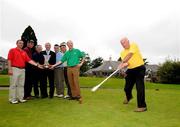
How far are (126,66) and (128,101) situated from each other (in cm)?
175

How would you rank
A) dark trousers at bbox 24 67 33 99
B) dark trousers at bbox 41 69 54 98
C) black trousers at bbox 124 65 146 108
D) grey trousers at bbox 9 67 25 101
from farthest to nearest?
dark trousers at bbox 41 69 54 98 < dark trousers at bbox 24 67 33 99 < grey trousers at bbox 9 67 25 101 < black trousers at bbox 124 65 146 108

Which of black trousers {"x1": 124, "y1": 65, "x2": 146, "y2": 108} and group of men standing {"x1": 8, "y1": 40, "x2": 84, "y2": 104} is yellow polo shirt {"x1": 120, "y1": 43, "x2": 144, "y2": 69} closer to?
black trousers {"x1": 124, "y1": 65, "x2": 146, "y2": 108}

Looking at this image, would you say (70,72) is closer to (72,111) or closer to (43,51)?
(43,51)

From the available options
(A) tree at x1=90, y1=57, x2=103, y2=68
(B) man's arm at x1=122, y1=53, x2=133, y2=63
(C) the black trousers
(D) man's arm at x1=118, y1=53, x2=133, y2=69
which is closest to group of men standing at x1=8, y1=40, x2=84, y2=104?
(C) the black trousers

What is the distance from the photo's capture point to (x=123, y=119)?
872 cm

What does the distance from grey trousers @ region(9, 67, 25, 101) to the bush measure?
4015cm

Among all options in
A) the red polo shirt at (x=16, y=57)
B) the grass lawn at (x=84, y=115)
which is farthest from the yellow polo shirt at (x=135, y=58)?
the red polo shirt at (x=16, y=57)

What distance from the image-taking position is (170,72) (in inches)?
1975

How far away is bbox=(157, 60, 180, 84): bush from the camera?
50.0m

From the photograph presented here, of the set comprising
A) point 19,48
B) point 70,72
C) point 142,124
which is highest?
point 19,48

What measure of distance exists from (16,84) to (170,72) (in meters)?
40.5

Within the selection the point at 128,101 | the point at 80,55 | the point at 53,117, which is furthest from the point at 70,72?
the point at 53,117

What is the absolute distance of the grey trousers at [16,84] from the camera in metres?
11.9

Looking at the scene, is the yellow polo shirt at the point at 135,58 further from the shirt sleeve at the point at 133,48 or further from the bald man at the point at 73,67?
the bald man at the point at 73,67
